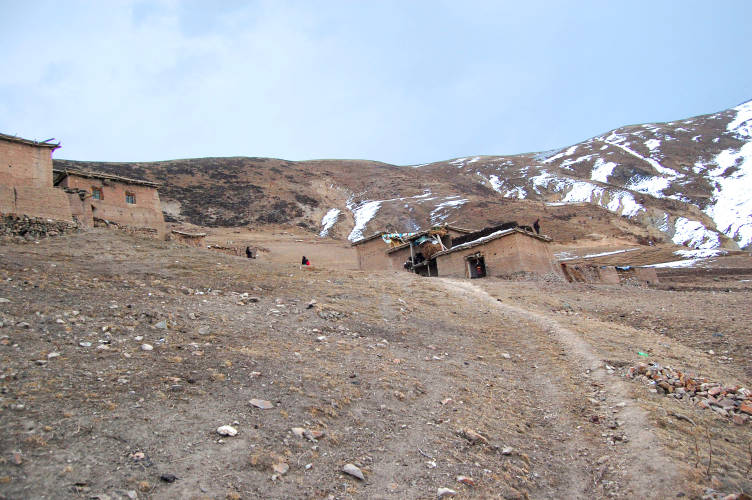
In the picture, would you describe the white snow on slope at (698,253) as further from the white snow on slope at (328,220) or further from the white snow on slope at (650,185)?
the white snow on slope at (650,185)

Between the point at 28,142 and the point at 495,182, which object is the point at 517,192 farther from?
the point at 28,142

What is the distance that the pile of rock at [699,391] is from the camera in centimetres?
730

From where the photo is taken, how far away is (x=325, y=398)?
22.1 feet

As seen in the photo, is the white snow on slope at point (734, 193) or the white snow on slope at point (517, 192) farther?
the white snow on slope at point (517, 192)

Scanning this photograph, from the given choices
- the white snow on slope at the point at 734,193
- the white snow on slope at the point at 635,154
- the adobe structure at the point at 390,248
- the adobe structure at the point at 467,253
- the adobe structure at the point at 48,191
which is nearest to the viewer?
the adobe structure at the point at 48,191

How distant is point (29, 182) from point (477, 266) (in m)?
20.1

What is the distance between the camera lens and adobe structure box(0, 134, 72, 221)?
17828 mm

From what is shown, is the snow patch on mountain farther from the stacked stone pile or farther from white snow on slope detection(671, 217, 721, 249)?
the stacked stone pile

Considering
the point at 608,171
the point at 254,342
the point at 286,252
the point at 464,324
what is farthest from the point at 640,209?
the point at 254,342

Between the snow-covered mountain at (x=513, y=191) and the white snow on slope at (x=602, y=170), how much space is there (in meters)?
0.39

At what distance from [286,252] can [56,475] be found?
44452 millimetres

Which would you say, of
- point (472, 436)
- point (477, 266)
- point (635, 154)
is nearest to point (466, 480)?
point (472, 436)

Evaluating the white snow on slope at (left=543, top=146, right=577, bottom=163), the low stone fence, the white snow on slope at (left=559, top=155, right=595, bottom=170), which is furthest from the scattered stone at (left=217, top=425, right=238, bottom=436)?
the white snow on slope at (left=543, top=146, right=577, bottom=163)

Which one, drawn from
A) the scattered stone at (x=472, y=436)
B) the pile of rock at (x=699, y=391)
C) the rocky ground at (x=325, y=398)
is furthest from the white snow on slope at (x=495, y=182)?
the scattered stone at (x=472, y=436)
